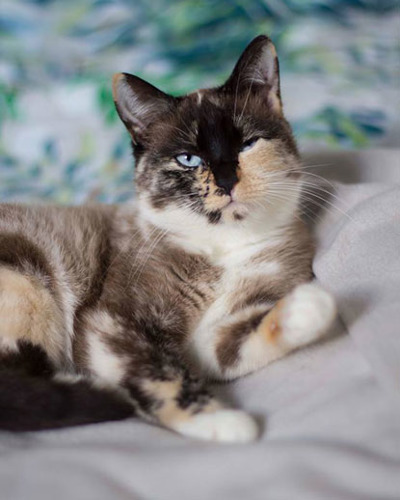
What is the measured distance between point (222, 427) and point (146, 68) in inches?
68.3

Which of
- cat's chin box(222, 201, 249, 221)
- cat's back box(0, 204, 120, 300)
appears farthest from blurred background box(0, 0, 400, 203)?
cat's chin box(222, 201, 249, 221)

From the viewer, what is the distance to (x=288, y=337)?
1.34 m

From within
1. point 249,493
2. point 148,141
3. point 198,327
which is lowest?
point 198,327

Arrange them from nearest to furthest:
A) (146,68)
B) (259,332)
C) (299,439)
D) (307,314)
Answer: (299,439), (307,314), (259,332), (146,68)

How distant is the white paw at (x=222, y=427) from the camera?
1.19 metres

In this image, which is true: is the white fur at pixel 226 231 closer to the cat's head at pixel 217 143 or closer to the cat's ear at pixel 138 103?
the cat's head at pixel 217 143

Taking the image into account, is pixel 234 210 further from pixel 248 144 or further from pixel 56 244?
Result: pixel 56 244

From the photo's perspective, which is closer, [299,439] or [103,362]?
[299,439]

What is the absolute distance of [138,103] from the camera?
1.71 m

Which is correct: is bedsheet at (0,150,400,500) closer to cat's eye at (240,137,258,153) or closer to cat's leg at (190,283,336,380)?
cat's leg at (190,283,336,380)

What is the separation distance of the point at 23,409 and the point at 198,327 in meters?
0.50

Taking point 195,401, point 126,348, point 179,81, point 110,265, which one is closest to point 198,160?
point 110,265

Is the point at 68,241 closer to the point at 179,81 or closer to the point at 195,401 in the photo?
the point at 195,401

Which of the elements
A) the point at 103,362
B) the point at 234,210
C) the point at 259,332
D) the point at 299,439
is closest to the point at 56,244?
the point at 103,362
